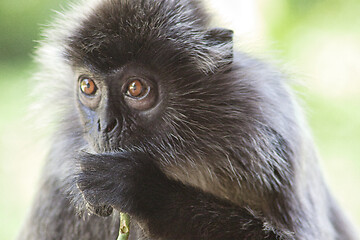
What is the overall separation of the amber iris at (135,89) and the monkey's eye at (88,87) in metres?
0.22

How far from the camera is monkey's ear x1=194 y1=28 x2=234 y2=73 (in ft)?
9.30

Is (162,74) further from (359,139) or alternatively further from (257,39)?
(359,139)

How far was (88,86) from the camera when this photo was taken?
9.53 ft

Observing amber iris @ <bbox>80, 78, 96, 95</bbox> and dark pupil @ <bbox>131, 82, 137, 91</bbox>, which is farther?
amber iris @ <bbox>80, 78, 96, 95</bbox>

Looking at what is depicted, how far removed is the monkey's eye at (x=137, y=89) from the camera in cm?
277

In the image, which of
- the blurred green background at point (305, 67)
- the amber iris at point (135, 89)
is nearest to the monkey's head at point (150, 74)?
the amber iris at point (135, 89)

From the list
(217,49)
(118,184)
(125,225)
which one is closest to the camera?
(118,184)

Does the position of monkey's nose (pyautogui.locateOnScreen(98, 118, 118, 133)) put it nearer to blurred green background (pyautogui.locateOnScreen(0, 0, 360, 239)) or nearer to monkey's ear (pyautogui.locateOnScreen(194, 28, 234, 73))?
monkey's ear (pyautogui.locateOnScreen(194, 28, 234, 73))

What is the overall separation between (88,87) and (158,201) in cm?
70

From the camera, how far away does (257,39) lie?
10.4ft

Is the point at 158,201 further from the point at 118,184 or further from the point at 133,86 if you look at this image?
the point at 133,86

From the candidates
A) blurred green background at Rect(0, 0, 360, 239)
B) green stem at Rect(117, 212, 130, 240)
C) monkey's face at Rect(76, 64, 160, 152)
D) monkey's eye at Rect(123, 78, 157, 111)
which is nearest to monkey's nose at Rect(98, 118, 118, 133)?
monkey's face at Rect(76, 64, 160, 152)

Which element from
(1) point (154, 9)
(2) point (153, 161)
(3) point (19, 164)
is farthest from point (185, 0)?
(3) point (19, 164)

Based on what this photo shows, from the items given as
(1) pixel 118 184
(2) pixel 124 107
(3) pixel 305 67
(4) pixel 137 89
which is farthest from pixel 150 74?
(3) pixel 305 67
